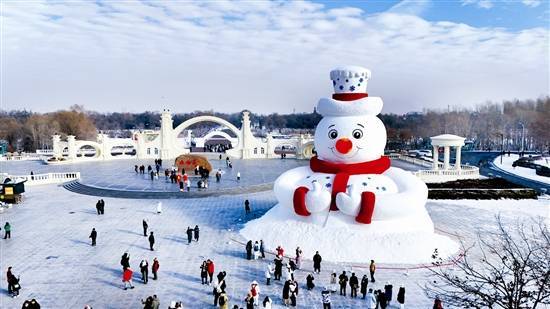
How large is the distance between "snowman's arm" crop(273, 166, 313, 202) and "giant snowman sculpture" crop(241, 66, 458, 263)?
41 mm

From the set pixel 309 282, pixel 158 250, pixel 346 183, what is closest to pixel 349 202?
pixel 346 183

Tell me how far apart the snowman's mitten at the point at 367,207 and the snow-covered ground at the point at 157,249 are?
113 centimetres

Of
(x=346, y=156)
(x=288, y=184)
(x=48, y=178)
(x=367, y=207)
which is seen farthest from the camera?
(x=48, y=178)

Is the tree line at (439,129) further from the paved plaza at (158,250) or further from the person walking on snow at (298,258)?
the person walking on snow at (298,258)

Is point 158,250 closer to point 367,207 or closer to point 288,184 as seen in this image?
point 288,184

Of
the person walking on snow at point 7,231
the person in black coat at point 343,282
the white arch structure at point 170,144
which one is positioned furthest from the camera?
the white arch structure at point 170,144

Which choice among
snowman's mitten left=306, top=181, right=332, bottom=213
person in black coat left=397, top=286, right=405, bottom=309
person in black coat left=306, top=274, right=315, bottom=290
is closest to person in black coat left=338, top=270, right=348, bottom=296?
person in black coat left=306, top=274, right=315, bottom=290

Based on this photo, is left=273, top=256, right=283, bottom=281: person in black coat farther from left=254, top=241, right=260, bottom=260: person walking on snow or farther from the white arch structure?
the white arch structure

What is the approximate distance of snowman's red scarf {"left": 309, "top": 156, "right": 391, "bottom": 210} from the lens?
16891 millimetres

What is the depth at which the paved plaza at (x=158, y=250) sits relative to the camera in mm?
13453

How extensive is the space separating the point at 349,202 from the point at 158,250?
7913mm

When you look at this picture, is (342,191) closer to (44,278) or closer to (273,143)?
(44,278)

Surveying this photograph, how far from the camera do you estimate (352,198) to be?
16312 mm

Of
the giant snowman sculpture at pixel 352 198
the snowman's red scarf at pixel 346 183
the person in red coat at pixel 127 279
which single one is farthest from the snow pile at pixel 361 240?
the person in red coat at pixel 127 279
